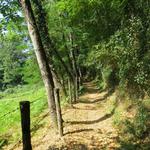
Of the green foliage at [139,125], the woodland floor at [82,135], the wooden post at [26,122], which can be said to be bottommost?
the woodland floor at [82,135]

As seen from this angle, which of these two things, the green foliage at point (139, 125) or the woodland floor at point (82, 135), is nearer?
the green foliage at point (139, 125)

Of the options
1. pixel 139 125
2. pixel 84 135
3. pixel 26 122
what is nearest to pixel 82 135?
pixel 84 135

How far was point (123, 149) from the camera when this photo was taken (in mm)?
9367

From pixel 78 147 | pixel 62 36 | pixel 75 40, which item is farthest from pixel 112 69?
pixel 78 147

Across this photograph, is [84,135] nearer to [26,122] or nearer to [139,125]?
[139,125]

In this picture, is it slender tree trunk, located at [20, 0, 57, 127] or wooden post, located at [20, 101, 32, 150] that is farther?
slender tree trunk, located at [20, 0, 57, 127]

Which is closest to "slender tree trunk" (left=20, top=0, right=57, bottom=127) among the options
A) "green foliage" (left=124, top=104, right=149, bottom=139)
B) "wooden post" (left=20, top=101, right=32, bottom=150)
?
"green foliage" (left=124, top=104, right=149, bottom=139)

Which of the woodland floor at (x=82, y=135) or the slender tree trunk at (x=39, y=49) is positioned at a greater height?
the slender tree trunk at (x=39, y=49)

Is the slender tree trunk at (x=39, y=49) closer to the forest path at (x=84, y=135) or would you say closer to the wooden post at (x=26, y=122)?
the forest path at (x=84, y=135)

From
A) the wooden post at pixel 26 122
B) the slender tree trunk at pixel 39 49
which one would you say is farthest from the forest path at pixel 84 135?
the wooden post at pixel 26 122

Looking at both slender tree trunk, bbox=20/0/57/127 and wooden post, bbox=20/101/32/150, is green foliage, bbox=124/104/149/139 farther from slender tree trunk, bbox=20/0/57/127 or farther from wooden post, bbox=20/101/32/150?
wooden post, bbox=20/101/32/150

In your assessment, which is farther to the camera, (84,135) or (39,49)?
(39,49)

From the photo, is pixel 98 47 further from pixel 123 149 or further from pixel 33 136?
pixel 123 149

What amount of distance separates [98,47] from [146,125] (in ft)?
29.4
